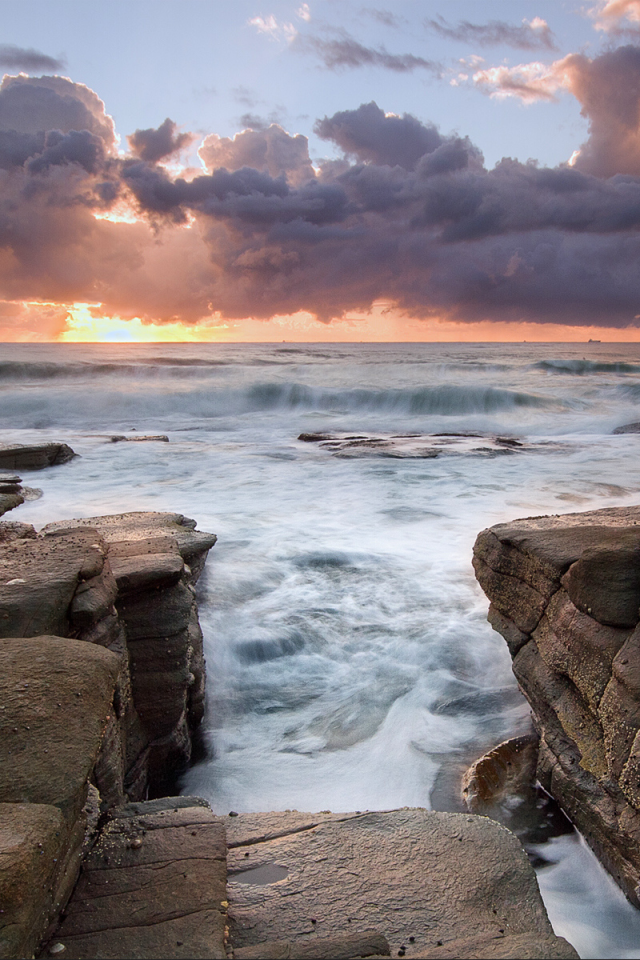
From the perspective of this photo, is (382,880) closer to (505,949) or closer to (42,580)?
(505,949)

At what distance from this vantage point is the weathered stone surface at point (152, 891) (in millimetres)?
1522

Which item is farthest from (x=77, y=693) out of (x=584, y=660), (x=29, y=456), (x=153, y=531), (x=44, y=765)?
(x=29, y=456)

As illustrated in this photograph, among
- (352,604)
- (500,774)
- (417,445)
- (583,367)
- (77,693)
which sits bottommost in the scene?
(500,774)

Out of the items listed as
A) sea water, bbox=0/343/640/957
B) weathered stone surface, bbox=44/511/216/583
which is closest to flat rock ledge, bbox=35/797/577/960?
sea water, bbox=0/343/640/957

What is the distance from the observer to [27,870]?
4.69ft

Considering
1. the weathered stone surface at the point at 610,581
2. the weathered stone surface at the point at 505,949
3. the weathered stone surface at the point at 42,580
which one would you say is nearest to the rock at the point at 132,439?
the weathered stone surface at the point at 42,580

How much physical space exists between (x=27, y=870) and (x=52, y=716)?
522 mm

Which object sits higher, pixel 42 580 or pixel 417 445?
pixel 42 580

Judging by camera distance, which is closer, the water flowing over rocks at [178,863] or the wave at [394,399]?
the water flowing over rocks at [178,863]

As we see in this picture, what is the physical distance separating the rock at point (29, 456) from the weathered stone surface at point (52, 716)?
348 inches

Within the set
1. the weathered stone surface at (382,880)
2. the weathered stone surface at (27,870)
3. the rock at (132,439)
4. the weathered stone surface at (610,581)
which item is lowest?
the weathered stone surface at (382,880)

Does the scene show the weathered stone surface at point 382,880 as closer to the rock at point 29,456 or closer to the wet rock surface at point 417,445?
the rock at point 29,456

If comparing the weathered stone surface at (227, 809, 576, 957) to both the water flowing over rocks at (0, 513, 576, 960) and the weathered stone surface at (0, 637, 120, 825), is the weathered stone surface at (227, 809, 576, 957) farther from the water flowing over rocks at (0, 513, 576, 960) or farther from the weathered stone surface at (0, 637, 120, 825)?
the weathered stone surface at (0, 637, 120, 825)

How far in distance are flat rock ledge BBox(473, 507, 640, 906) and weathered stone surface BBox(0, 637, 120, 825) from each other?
1977 mm
